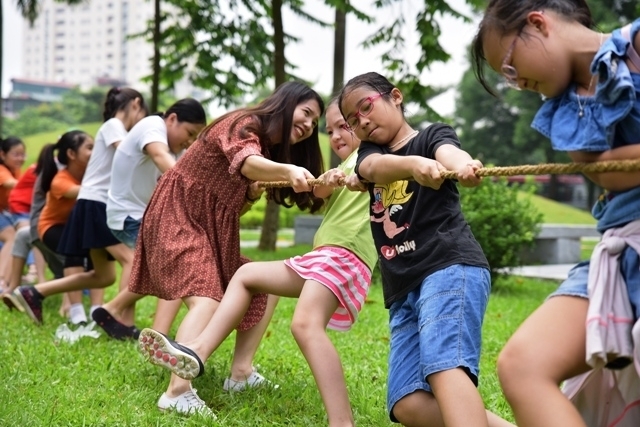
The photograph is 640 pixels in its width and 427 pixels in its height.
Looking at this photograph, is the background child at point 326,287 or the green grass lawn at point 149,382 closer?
the background child at point 326,287

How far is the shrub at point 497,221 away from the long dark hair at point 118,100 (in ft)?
12.2

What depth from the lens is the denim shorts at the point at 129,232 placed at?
518 cm

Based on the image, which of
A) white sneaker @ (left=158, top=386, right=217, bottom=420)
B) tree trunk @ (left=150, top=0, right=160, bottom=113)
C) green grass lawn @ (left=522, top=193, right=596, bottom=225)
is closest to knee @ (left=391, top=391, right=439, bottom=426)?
white sneaker @ (left=158, top=386, right=217, bottom=420)

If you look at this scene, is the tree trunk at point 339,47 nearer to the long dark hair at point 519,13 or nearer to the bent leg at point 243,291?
the bent leg at point 243,291

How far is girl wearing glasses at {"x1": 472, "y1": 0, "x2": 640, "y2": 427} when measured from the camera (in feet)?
6.57

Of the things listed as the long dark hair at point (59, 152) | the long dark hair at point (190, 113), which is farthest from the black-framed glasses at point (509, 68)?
the long dark hair at point (59, 152)

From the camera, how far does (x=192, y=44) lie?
11648 millimetres

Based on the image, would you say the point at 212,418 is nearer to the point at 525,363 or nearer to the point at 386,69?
the point at 525,363

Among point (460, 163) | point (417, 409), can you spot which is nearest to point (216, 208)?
point (417, 409)

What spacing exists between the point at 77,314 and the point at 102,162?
1158mm

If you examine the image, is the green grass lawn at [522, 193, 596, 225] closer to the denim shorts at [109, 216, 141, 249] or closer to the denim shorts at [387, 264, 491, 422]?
the denim shorts at [109, 216, 141, 249]

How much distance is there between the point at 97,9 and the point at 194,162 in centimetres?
12652

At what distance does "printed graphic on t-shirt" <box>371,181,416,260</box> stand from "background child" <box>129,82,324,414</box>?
2.60 ft

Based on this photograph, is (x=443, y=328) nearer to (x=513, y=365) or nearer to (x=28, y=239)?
(x=513, y=365)
